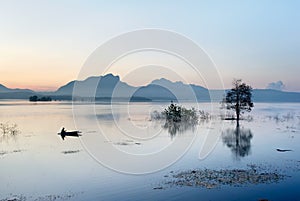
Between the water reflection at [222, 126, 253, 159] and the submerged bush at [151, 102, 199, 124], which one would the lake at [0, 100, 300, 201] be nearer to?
the water reflection at [222, 126, 253, 159]

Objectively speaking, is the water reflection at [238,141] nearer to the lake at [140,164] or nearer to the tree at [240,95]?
the lake at [140,164]

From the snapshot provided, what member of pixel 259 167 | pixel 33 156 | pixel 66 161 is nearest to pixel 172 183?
pixel 259 167

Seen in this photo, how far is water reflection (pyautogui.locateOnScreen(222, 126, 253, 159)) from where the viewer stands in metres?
38.5

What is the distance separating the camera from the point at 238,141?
47.2 m

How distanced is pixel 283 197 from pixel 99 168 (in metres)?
17.1

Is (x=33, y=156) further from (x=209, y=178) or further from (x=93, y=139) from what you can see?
(x=209, y=178)

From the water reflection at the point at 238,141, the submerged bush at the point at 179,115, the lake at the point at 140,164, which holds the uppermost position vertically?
the submerged bush at the point at 179,115

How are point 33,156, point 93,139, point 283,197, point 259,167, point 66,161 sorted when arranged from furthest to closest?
point 93,139, point 33,156, point 66,161, point 259,167, point 283,197

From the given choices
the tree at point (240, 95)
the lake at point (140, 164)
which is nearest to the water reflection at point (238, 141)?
the lake at point (140, 164)

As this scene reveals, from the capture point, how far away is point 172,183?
24688 mm

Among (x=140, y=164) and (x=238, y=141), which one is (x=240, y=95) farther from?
(x=140, y=164)

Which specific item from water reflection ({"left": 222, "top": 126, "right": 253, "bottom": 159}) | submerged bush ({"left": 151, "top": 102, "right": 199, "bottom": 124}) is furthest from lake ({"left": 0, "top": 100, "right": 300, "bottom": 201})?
submerged bush ({"left": 151, "top": 102, "right": 199, "bottom": 124})

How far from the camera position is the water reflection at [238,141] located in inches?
1518

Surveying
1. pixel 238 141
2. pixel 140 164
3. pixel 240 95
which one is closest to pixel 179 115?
pixel 240 95
